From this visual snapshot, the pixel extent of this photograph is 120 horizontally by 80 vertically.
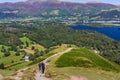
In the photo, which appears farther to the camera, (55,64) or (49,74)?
(55,64)

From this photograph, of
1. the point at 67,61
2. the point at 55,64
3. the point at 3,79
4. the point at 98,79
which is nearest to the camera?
the point at 3,79

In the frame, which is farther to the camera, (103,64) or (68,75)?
(103,64)

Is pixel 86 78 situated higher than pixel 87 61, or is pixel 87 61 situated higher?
pixel 86 78

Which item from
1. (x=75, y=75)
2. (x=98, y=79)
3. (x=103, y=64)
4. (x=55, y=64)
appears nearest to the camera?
(x=98, y=79)

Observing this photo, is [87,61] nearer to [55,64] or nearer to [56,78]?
[55,64]

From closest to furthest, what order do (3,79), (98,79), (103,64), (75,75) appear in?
(3,79)
(98,79)
(75,75)
(103,64)

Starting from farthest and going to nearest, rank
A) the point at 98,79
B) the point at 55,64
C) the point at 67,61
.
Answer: the point at 67,61 → the point at 55,64 → the point at 98,79

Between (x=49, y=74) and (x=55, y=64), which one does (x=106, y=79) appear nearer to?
(x=49, y=74)

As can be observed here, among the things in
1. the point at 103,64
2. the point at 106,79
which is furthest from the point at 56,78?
the point at 103,64

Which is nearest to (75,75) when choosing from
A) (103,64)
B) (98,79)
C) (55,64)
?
(98,79)
